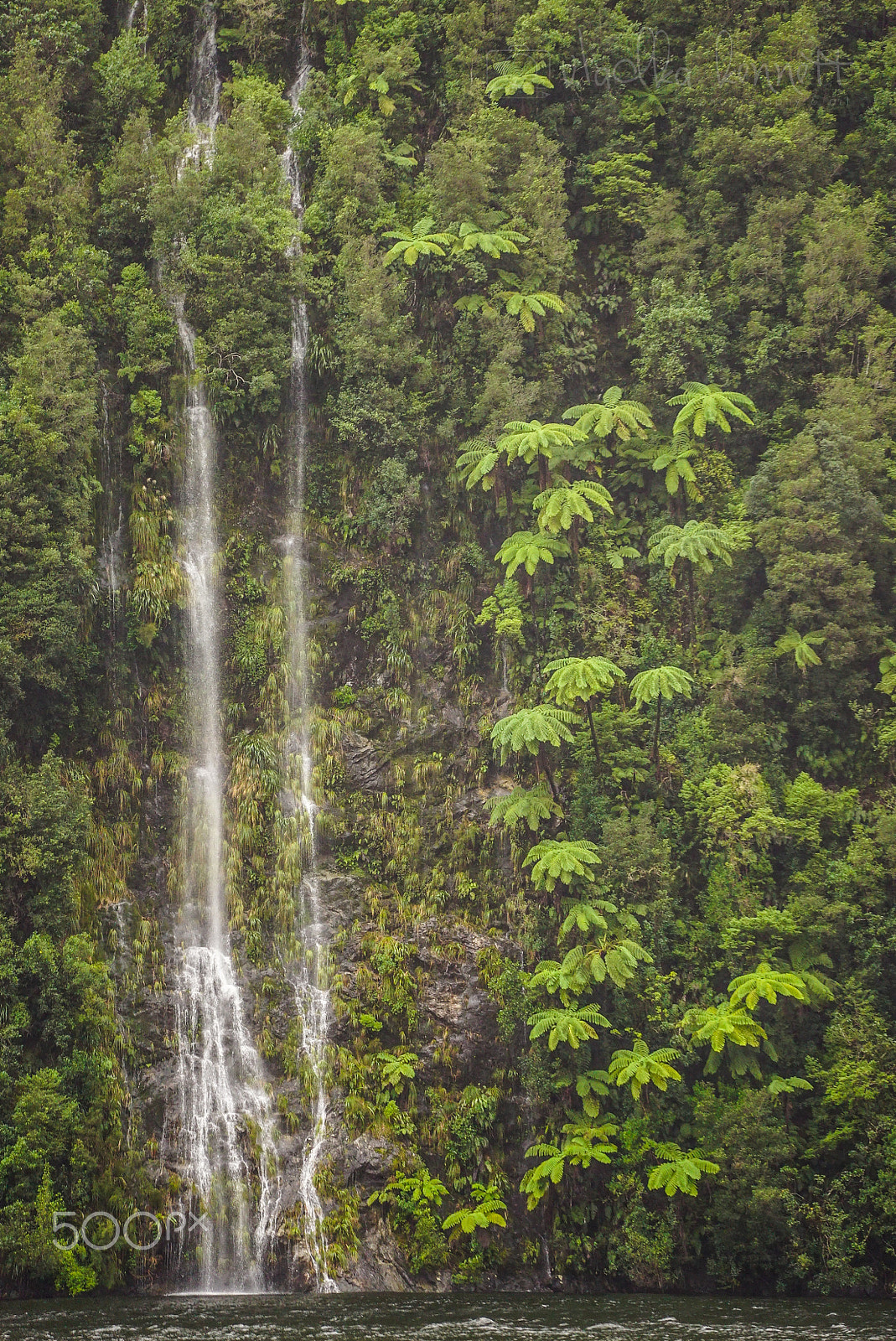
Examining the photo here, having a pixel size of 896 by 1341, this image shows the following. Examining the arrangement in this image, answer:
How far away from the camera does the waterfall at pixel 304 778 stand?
19.4 meters

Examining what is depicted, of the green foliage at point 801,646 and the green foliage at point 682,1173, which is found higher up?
the green foliage at point 801,646

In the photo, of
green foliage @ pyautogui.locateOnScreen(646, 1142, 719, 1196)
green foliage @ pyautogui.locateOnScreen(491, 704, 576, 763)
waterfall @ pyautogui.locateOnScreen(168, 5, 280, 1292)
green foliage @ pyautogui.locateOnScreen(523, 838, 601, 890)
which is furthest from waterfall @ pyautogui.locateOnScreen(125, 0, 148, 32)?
green foliage @ pyautogui.locateOnScreen(646, 1142, 719, 1196)

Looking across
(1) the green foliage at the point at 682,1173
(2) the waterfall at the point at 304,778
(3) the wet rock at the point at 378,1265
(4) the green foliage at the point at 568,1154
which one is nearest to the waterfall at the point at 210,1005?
(2) the waterfall at the point at 304,778

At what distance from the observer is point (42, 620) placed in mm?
20312

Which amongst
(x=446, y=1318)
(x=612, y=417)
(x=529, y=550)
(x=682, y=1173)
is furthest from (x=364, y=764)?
(x=446, y=1318)

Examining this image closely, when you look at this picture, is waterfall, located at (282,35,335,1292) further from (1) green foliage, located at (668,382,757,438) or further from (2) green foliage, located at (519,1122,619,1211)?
(1) green foliage, located at (668,382,757,438)

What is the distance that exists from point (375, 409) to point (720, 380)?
692 centimetres

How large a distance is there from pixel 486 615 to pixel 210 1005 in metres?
8.70

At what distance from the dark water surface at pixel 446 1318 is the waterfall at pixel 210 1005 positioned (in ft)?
Answer: 4.02

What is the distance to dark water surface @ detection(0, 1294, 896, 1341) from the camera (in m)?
13.6

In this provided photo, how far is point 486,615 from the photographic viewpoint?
23.0m

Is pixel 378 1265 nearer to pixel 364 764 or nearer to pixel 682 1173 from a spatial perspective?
pixel 682 1173

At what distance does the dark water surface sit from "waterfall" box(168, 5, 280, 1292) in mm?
1224

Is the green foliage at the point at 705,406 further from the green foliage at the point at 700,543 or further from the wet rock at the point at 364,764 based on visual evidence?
the wet rock at the point at 364,764
